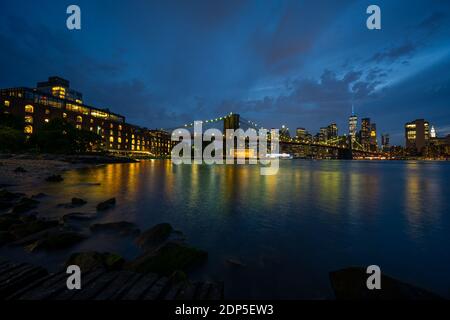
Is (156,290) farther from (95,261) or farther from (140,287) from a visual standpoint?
(95,261)

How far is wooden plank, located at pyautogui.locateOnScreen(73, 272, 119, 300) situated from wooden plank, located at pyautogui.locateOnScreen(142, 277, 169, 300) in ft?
2.39

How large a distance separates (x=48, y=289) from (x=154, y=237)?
3.58 m

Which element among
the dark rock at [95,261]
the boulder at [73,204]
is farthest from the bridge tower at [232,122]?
the dark rock at [95,261]

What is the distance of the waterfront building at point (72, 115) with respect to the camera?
70.0 m

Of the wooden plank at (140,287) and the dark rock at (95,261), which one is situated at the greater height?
the wooden plank at (140,287)

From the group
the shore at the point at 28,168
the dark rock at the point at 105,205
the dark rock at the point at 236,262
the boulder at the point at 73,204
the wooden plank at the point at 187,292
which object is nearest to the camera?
the wooden plank at the point at 187,292

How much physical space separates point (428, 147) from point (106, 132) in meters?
221

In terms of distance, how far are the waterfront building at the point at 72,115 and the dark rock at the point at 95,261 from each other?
252ft

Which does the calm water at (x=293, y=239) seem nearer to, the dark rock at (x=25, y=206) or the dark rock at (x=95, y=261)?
the dark rock at (x=25, y=206)

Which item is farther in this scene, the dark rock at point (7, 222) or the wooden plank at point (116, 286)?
the dark rock at point (7, 222)

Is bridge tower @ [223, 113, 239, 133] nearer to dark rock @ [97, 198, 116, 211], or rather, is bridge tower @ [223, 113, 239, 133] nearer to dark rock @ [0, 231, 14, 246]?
dark rock @ [97, 198, 116, 211]
